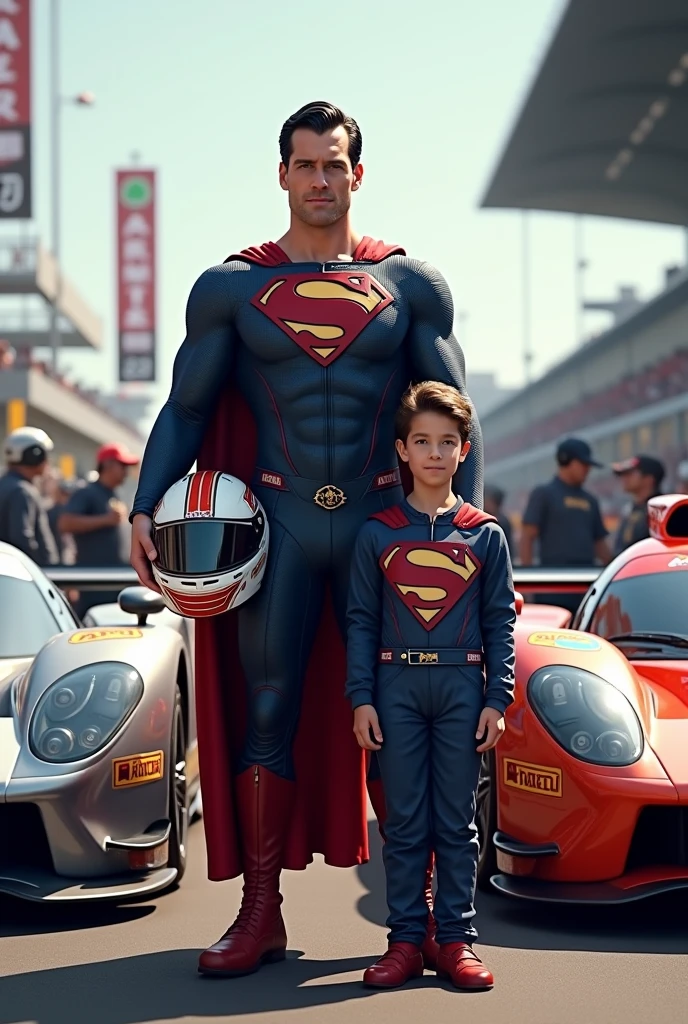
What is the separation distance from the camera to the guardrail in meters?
7.10

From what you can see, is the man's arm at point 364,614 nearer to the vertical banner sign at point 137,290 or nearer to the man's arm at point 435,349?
the man's arm at point 435,349

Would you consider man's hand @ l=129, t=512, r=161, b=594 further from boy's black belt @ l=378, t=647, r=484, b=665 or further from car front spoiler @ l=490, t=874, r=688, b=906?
car front spoiler @ l=490, t=874, r=688, b=906

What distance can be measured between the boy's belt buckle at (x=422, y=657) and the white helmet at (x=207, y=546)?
46 centimetres

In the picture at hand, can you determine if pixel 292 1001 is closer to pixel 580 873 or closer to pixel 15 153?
pixel 580 873

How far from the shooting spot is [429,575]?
396cm

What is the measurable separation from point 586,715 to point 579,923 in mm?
594

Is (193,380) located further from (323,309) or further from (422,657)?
(422,657)

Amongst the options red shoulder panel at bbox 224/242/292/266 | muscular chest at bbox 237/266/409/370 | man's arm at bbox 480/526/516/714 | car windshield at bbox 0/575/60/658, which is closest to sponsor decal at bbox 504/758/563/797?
man's arm at bbox 480/526/516/714

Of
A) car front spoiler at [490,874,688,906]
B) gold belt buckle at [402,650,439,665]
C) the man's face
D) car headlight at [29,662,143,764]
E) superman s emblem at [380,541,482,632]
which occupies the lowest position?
car front spoiler at [490,874,688,906]

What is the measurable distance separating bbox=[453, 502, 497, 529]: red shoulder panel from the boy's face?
0.29 ft

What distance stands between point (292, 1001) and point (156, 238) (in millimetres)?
37554

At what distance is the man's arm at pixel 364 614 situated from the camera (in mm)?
3920

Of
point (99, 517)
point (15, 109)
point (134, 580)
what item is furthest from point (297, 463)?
point (15, 109)

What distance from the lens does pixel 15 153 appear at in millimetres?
25875
